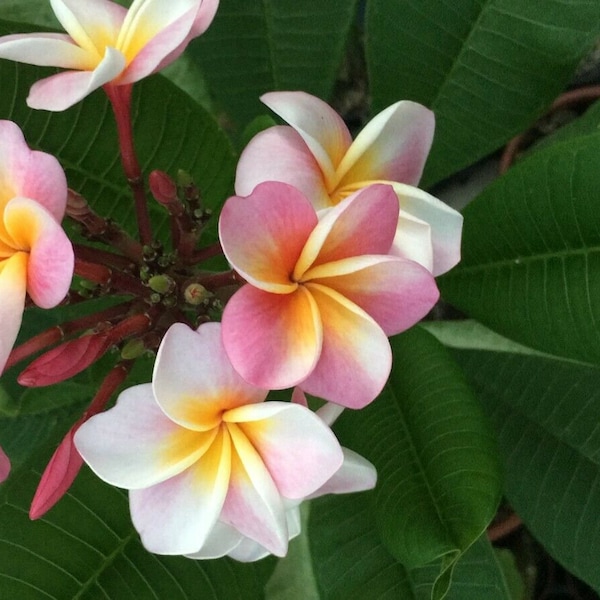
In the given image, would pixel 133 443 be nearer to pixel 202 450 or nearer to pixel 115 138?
pixel 202 450

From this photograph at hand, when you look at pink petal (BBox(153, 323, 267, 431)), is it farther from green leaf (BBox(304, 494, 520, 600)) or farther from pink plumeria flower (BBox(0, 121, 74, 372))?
green leaf (BBox(304, 494, 520, 600))

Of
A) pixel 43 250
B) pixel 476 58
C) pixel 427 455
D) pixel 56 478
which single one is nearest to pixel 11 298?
pixel 43 250

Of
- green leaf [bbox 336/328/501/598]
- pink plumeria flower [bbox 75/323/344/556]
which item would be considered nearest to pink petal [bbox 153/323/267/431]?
pink plumeria flower [bbox 75/323/344/556]

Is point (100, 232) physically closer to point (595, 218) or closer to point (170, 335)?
point (170, 335)

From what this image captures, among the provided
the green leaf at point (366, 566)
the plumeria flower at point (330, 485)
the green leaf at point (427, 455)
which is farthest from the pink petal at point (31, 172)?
the green leaf at point (366, 566)

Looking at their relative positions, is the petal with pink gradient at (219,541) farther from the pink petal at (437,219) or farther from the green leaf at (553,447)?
the green leaf at (553,447)

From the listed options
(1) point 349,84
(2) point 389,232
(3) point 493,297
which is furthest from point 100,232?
(1) point 349,84

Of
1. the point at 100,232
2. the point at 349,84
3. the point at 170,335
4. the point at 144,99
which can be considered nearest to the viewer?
the point at 170,335
